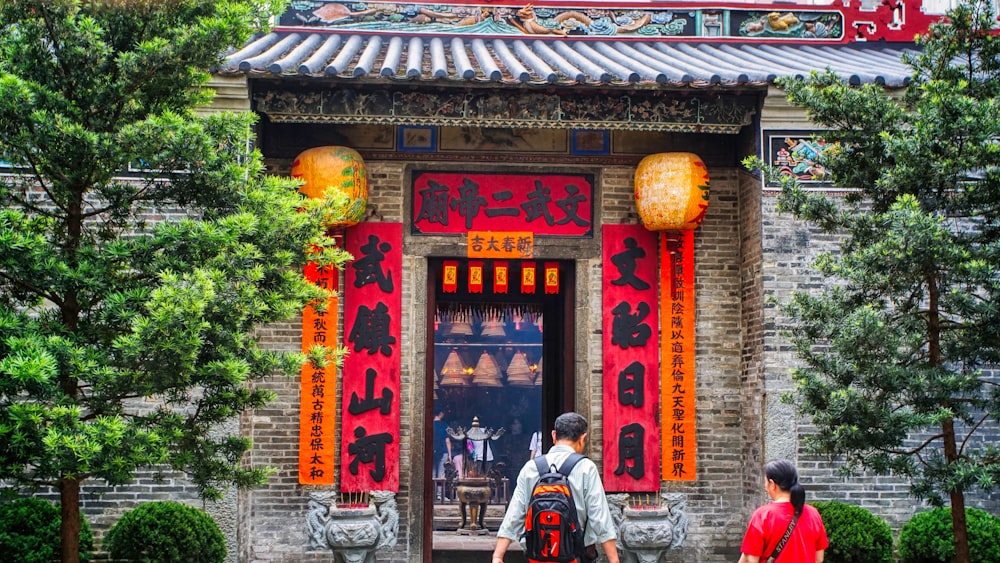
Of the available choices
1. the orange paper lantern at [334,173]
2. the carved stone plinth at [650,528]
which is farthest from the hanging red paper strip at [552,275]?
the carved stone plinth at [650,528]

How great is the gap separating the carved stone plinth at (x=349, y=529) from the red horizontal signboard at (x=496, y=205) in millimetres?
2345

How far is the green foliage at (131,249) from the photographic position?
4496 millimetres

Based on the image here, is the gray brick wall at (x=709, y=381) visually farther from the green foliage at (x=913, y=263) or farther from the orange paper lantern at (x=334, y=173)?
the green foliage at (x=913, y=263)

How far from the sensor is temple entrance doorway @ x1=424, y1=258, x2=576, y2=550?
10.5m

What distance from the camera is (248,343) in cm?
505

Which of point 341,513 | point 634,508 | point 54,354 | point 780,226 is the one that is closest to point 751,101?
point 780,226

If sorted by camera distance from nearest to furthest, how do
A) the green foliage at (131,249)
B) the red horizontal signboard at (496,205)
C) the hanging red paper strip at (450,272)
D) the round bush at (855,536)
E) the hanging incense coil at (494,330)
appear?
the green foliage at (131,249) → the round bush at (855,536) → the red horizontal signboard at (496,205) → the hanging red paper strip at (450,272) → the hanging incense coil at (494,330)

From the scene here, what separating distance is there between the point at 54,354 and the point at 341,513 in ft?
10.6

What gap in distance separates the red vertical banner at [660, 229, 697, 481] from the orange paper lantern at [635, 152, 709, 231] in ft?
1.07

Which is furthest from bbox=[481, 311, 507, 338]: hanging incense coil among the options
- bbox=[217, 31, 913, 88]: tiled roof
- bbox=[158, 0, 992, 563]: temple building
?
bbox=[217, 31, 913, 88]: tiled roof

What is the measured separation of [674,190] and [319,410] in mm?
3340

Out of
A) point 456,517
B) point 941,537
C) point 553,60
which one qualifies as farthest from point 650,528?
point 456,517

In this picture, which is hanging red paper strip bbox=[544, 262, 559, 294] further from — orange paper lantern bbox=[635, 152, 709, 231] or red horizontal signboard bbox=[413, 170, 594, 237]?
orange paper lantern bbox=[635, 152, 709, 231]

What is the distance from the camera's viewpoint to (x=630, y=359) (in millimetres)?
8352
